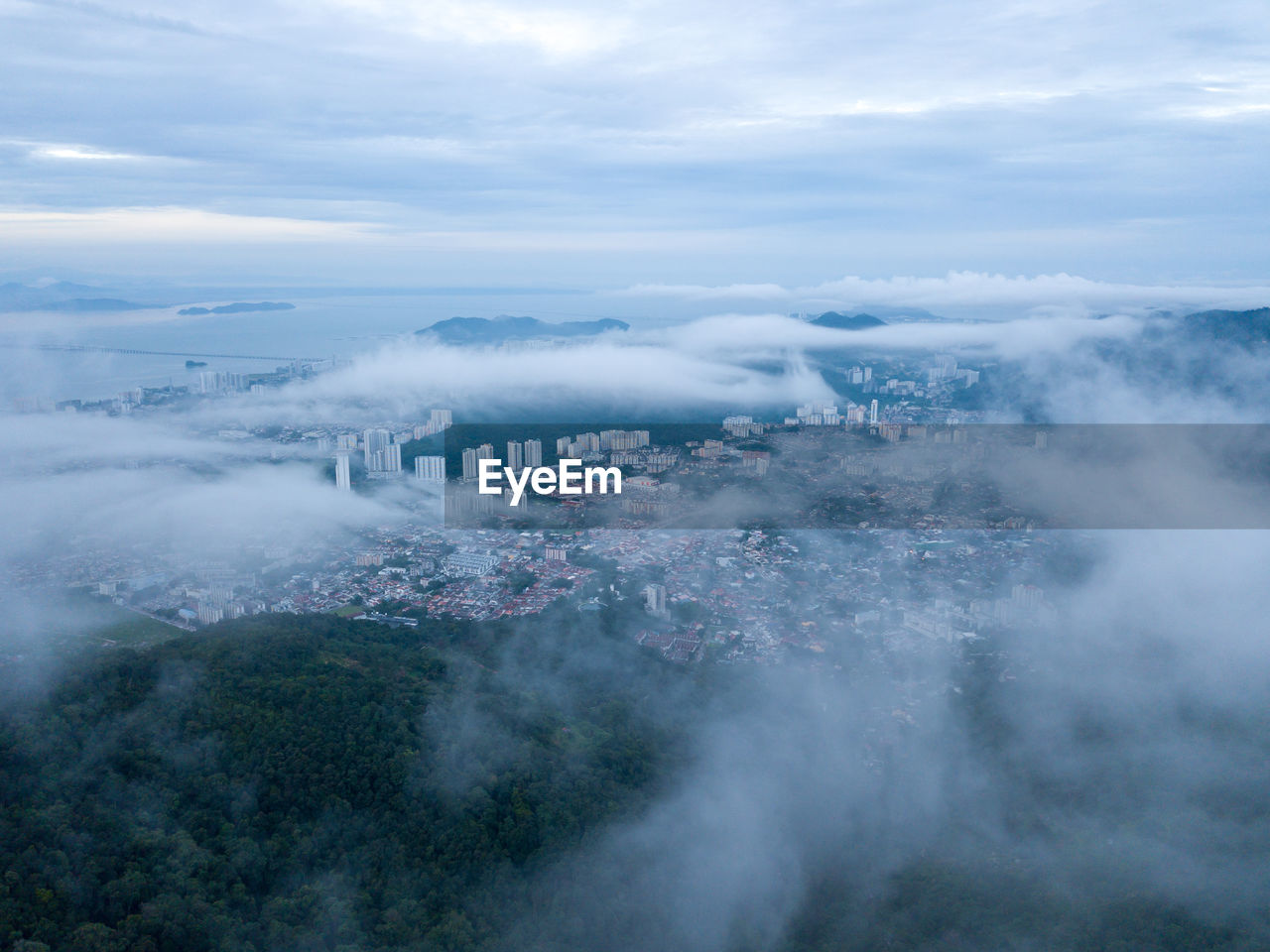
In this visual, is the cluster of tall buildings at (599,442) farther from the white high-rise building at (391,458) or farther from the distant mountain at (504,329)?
the distant mountain at (504,329)

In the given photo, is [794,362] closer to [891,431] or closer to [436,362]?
[891,431]

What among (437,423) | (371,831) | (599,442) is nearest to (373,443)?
(437,423)

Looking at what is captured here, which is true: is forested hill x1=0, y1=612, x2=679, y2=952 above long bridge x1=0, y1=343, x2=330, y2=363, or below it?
below

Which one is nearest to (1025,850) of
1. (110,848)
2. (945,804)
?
(945,804)

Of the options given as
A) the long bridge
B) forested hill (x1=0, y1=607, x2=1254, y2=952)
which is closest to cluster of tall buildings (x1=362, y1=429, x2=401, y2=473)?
the long bridge

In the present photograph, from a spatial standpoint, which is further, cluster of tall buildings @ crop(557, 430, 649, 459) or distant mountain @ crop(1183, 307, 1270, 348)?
cluster of tall buildings @ crop(557, 430, 649, 459)

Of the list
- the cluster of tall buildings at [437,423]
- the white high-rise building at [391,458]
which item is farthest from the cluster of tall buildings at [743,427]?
the white high-rise building at [391,458]

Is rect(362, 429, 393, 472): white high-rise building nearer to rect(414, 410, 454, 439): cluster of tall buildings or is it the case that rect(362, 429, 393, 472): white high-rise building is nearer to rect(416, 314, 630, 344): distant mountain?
rect(414, 410, 454, 439): cluster of tall buildings
